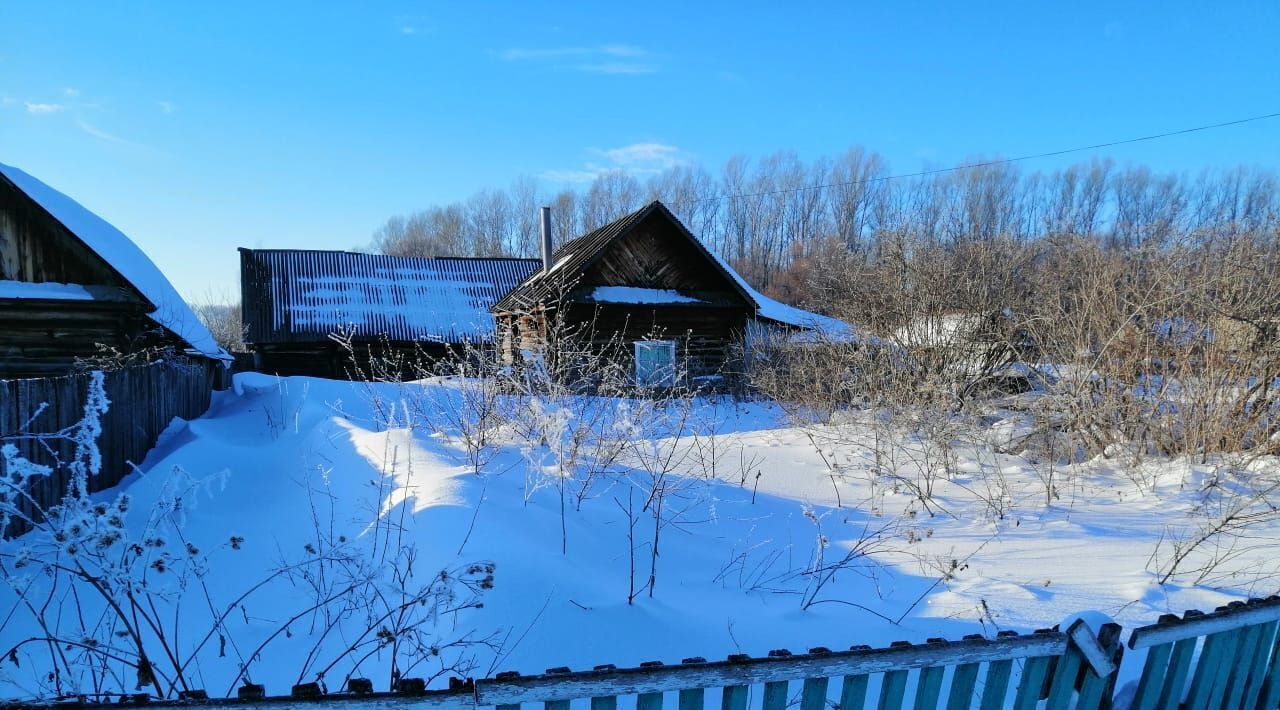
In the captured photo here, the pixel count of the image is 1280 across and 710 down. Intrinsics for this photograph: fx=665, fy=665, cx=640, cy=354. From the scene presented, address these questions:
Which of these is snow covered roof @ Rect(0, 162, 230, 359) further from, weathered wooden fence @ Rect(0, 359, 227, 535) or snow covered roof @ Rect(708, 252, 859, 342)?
snow covered roof @ Rect(708, 252, 859, 342)

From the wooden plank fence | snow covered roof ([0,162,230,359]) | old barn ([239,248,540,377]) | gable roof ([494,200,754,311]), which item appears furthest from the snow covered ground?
old barn ([239,248,540,377])

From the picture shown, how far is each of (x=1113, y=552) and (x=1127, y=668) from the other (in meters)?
1.80

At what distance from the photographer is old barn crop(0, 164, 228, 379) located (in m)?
9.55

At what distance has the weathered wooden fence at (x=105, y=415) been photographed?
5.18m

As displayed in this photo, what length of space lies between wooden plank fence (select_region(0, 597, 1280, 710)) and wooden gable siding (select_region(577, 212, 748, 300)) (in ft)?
43.6

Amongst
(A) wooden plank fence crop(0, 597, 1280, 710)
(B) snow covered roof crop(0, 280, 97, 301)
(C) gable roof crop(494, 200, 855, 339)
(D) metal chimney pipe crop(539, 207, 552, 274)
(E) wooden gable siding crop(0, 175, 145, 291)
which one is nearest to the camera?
(A) wooden plank fence crop(0, 597, 1280, 710)

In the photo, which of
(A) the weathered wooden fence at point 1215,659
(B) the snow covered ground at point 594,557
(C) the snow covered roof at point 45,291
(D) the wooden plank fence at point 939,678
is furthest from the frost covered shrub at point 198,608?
(C) the snow covered roof at point 45,291

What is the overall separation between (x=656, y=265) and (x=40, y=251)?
1115 centimetres

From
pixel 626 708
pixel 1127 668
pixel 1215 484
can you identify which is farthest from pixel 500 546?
pixel 1215 484

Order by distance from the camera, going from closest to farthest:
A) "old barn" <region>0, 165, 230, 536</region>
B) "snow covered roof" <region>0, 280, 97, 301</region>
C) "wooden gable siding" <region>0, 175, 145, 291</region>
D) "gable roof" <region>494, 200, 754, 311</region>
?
"old barn" <region>0, 165, 230, 536</region> → "wooden gable siding" <region>0, 175, 145, 291</region> → "snow covered roof" <region>0, 280, 97, 301</region> → "gable roof" <region>494, 200, 754, 311</region>

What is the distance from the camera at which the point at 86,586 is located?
4.13 m

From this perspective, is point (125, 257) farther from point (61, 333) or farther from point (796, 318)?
point (796, 318)

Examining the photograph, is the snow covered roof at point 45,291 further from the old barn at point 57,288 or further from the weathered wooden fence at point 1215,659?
the weathered wooden fence at point 1215,659

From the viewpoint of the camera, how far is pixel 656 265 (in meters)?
16.0
